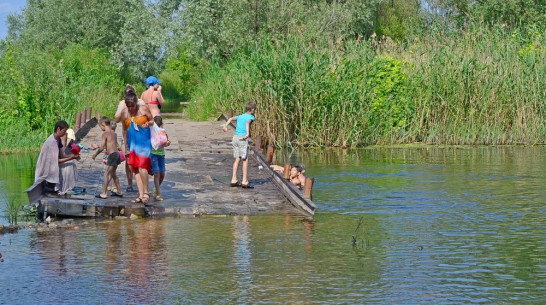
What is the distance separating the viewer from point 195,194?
1606 cm

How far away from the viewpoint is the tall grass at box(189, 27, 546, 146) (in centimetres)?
2666

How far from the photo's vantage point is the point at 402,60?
29.0 meters

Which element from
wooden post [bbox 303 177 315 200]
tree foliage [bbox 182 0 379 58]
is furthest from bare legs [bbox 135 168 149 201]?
tree foliage [bbox 182 0 379 58]

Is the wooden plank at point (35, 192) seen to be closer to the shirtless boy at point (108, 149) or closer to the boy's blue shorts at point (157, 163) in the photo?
the shirtless boy at point (108, 149)

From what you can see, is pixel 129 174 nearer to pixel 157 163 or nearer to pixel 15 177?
pixel 157 163

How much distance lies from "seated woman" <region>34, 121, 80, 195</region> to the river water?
1.01 meters

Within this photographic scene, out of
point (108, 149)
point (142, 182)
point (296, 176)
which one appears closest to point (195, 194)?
point (142, 182)

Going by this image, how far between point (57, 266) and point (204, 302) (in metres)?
2.57

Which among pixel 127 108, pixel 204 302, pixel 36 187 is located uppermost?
pixel 127 108

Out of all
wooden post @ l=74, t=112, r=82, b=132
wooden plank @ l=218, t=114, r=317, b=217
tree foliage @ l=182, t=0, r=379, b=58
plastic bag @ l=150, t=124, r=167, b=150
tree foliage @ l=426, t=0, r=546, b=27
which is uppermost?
tree foliage @ l=426, t=0, r=546, b=27

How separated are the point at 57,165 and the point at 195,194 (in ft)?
9.02

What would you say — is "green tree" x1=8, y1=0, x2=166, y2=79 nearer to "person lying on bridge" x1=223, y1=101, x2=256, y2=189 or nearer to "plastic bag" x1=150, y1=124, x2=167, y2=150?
"person lying on bridge" x1=223, y1=101, x2=256, y2=189

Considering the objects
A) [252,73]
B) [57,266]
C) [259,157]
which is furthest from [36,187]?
[252,73]

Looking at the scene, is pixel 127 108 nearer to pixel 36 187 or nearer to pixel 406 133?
pixel 36 187
